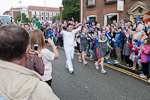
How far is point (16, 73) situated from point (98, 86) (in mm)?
3727

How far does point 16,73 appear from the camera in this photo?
985mm

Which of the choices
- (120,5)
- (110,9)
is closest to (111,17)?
(110,9)

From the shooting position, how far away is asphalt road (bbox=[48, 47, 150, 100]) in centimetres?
379

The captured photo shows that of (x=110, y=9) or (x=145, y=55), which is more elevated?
(x=110, y=9)

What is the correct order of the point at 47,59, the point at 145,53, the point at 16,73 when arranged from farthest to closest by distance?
the point at 145,53 → the point at 47,59 → the point at 16,73

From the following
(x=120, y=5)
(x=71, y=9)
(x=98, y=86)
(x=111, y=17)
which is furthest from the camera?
(x=71, y=9)

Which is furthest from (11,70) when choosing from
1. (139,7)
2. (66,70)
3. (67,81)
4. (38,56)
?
(139,7)

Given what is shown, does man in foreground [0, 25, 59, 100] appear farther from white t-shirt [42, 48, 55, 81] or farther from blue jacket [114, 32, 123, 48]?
blue jacket [114, 32, 123, 48]

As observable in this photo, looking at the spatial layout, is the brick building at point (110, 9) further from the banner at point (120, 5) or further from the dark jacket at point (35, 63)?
the dark jacket at point (35, 63)

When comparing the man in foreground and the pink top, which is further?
the pink top

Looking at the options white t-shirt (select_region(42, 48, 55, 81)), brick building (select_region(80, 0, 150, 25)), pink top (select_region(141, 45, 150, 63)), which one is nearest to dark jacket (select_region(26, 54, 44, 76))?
white t-shirt (select_region(42, 48, 55, 81))

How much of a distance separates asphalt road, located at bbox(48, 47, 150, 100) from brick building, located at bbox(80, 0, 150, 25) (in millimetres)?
7517

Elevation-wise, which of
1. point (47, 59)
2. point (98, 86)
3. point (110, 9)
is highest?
point (110, 9)

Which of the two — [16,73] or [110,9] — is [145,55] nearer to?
[16,73]
